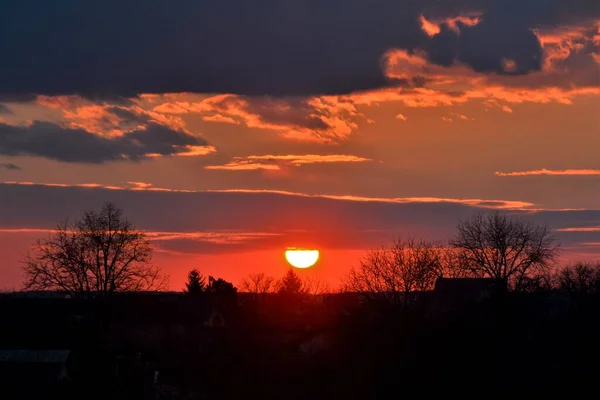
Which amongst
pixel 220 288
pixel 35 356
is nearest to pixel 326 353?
pixel 35 356

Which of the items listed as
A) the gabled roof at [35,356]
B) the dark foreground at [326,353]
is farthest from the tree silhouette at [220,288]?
the gabled roof at [35,356]

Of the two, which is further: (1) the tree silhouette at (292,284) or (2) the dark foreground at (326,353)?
(1) the tree silhouette at (292,284)

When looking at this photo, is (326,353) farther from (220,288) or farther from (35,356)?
(220,288)

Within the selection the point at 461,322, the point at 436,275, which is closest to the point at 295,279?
the point at 436,275

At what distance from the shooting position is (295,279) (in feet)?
479

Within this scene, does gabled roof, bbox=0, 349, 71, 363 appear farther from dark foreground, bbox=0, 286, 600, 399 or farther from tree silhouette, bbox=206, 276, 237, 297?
tree silhouette, bbox=206, 276, 237, 297

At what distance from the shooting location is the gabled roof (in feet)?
202

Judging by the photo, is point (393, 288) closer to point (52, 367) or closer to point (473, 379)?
point (473, 379)

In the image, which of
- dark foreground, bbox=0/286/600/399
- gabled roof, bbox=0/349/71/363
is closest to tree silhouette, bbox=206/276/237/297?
dark foreground, bbox=0/286/600/399

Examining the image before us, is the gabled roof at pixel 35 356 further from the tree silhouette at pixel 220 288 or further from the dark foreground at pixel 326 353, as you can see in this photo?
the tree silhouette at pixel 220 288

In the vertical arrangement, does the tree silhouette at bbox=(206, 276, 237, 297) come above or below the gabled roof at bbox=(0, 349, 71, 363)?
above

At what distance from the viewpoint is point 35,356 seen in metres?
62.2

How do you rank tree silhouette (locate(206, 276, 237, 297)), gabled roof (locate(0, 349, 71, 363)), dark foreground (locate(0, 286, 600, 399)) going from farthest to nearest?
tree silhouette (locate(206, 276, 237, 297)) → gabled roof (locate(0, 349, 71, 363)) → dark foreground (locate(0, 286, 600, 399))

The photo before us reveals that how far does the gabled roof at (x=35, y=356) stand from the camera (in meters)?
61.4
